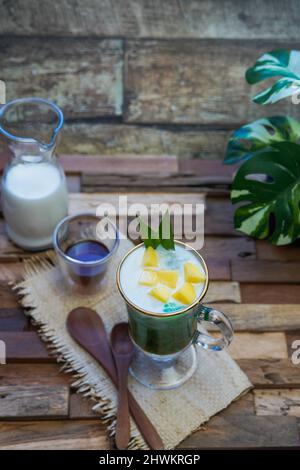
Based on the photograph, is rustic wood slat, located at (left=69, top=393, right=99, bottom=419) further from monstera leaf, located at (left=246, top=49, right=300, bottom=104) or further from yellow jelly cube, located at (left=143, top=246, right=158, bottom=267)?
monstera leaf, located at (left=246, top=49, right=300, bottom=104)

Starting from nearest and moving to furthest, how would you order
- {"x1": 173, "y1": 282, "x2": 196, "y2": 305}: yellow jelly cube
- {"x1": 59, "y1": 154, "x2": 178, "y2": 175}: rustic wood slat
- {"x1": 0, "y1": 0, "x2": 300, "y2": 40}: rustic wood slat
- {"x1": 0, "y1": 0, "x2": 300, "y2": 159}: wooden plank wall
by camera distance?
{"x1": 173, "y1": 282, "x2": 196, "y2": 305}: yellow jelly cube, {"x1": 59, "y1": 154, "x2": 178, "y2": 175}: rustic wood slat, {"x1": 0, "y1": 0, "x2": 300, "y2": 159}: wooden plank wall, {"x1": 0, "y1": 0, "x2": 300, "y2": 40}: rustic wood slat

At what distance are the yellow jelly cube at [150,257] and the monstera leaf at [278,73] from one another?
14.4 inches

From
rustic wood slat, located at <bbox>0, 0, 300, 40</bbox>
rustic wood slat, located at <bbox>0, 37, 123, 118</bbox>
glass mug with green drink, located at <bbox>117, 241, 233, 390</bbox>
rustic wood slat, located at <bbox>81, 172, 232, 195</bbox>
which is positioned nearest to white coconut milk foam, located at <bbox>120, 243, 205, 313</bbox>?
glass mug with green drink, located at <bbox>117, 241, 233, 390</bbox>

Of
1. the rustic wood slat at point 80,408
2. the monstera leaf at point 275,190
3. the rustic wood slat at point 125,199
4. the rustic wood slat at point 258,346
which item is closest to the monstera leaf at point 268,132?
the monstera leaf at point 275,190

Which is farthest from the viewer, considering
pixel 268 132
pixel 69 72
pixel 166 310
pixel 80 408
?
pixel 69 72

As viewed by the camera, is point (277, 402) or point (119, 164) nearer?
point (277, 402)

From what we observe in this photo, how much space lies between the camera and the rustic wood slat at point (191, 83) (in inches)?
64.1

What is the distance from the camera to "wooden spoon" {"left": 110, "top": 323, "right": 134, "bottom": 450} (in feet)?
3.67

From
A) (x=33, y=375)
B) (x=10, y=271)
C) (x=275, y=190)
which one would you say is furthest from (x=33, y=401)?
(x=275, y=190)

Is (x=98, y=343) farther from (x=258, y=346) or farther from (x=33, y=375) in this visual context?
(x=258, y=346)

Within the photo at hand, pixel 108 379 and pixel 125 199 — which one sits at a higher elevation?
pixel 125 199

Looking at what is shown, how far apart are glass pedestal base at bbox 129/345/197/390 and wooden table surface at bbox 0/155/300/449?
86mm

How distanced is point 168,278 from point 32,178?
0.39 meters

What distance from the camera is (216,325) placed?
113cm
